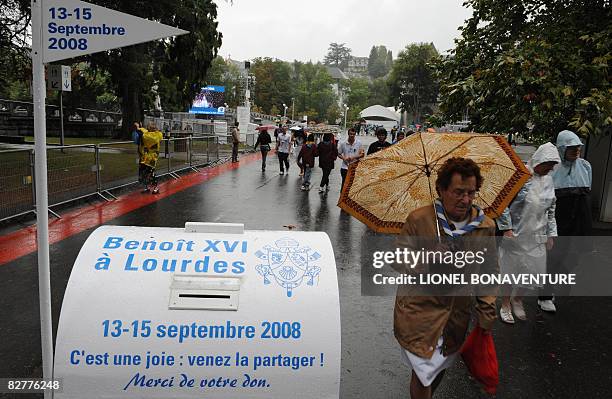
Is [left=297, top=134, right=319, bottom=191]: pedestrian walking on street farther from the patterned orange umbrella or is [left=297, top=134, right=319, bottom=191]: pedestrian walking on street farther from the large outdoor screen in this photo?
the large outdoor screen

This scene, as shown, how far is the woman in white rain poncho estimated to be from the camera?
521cm

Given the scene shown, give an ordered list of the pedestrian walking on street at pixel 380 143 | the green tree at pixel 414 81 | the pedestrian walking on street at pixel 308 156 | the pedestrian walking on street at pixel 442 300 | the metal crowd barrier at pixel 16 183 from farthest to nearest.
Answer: the green tree at pixel 414 81, the pedestrian walking on street at pixel 308 156, the pedestrian walking on street at pixel 380 143, the metal crowd barrier at pixel 16 183, the pedestrian walking on street at pixel 442 300

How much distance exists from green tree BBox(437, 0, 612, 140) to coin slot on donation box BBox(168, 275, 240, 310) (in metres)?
6.47

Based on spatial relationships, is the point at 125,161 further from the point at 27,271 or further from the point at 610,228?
the point at 610,228

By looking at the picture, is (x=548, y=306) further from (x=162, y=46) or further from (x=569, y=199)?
(x=162, y=46)

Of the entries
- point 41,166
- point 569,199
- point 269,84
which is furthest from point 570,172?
point 269,84

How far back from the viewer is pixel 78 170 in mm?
11461

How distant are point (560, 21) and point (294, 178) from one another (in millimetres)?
10170

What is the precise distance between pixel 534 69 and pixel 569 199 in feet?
10.00

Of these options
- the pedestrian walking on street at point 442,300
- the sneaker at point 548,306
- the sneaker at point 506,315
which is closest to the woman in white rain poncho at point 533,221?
the sneaker at point 506,315

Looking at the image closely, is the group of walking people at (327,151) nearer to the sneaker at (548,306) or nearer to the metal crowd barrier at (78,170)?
the metal crowd barrier at (78,170)

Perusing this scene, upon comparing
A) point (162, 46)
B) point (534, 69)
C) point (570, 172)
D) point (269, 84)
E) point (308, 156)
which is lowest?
point (308, 156)

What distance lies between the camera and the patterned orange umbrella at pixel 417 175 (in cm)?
408

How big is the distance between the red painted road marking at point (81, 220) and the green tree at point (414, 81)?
67.6 m
